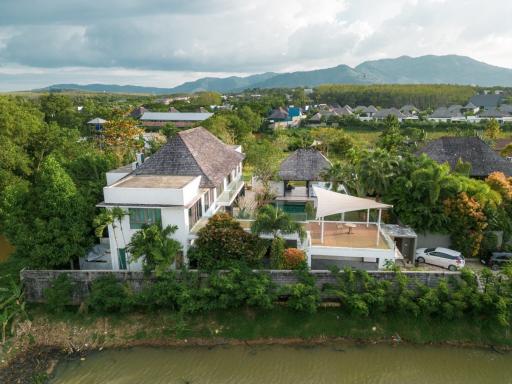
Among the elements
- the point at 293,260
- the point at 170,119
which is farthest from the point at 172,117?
the point at 293,260

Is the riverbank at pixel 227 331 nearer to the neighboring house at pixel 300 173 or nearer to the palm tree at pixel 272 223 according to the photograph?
the palm tree at pixel 272 223

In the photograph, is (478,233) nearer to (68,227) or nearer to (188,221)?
(188,221)

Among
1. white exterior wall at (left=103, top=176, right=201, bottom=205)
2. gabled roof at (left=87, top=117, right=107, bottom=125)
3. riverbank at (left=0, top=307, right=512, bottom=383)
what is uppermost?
gabled roof at (left=87, top=117, right=107, bottom=125)

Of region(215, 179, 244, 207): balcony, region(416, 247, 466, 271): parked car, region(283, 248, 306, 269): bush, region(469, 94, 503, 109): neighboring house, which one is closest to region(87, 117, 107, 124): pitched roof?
region(215, 179, 244, 207): balcony

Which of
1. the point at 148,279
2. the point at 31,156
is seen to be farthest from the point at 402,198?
the point at 31,156

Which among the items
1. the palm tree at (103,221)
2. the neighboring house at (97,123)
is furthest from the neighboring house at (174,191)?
the neighboring house at (97,123)

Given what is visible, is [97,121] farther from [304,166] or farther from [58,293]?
[58,293]

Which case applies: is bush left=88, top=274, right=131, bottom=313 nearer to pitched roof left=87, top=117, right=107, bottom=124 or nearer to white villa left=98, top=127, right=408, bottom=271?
white villa left=98, top=127, right=408, bottom=271
